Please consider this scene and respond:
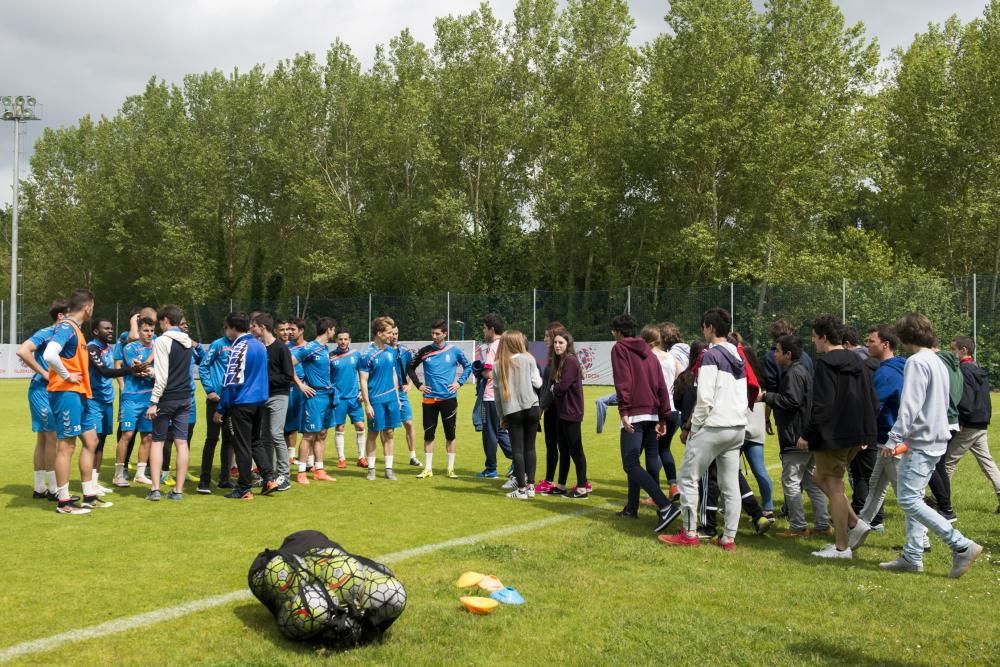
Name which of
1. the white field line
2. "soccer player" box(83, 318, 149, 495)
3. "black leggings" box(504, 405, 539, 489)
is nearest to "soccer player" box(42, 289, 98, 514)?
"soccer player" box(83, 318, 149, 495)

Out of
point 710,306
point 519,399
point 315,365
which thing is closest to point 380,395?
point 315,365

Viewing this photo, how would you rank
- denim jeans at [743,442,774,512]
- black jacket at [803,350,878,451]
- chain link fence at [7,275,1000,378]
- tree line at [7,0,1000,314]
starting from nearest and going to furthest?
1. black jacket at [803,350,878,451]
2. denim jeans at [743,442,774,512]
3. chain link fence at [7,275,1000,378]
4. tree line at [7,0,1000,314]

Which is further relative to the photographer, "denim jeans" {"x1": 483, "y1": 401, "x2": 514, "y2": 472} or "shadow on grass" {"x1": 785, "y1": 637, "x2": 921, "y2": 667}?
"denim jeans" {"x1": 483, "y1": 401, "x2": 514, "y2": 472}

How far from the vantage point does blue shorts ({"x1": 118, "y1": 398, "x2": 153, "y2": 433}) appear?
10.1 meters

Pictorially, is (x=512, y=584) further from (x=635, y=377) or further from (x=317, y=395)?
(x=317, y=395)

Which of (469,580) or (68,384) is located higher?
(68,384)

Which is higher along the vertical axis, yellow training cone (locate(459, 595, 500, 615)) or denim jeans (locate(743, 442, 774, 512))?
denim jeans (locate(743, 442, 774, 512))

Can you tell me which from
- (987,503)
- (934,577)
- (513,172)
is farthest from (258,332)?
(513,172)

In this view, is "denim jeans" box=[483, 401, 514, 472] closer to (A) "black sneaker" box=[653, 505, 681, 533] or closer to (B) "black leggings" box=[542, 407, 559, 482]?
(B) "black leggings" box=[542, 407, 559, 482]

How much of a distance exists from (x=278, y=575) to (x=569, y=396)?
4852mm

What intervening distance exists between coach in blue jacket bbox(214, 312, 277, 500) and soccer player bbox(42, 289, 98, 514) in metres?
1.37

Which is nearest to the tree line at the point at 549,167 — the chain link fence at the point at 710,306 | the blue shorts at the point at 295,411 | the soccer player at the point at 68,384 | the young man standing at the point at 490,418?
the chain link fence at the point at 710,306

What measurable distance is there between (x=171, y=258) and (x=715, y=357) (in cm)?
4760

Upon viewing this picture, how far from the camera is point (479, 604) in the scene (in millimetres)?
5051
